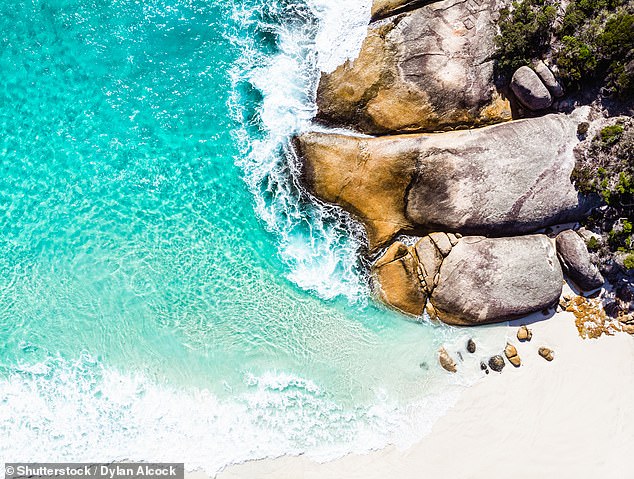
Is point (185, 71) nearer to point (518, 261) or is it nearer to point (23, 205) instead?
point (23, 205)

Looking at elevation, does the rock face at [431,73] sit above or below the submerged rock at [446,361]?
above

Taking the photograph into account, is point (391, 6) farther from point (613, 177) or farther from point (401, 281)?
point (401, 281)

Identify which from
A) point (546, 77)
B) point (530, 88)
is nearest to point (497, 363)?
point (530, 88)

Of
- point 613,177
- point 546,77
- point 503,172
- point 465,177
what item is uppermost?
point 546,77

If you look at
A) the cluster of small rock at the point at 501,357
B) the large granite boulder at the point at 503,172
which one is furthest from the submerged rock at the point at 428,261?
the cluster of small rock at the point at 501,357

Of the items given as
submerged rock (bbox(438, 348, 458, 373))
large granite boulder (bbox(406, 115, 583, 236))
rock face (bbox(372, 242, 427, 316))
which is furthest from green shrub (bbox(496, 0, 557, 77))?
submerged rock (bbox(438, 348, 458, 373))

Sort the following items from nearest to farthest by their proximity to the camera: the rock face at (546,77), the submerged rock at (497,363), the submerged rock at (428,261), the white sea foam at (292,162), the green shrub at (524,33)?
the green shrub at (524,33) → the rock face at (546,77) → the submerged rock at (497,363) → the submerged rock at (428,261) → the white sea foam at (292,162)

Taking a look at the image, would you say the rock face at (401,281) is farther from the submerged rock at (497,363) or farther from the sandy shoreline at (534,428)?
the sandy shoreline at (534,428)
